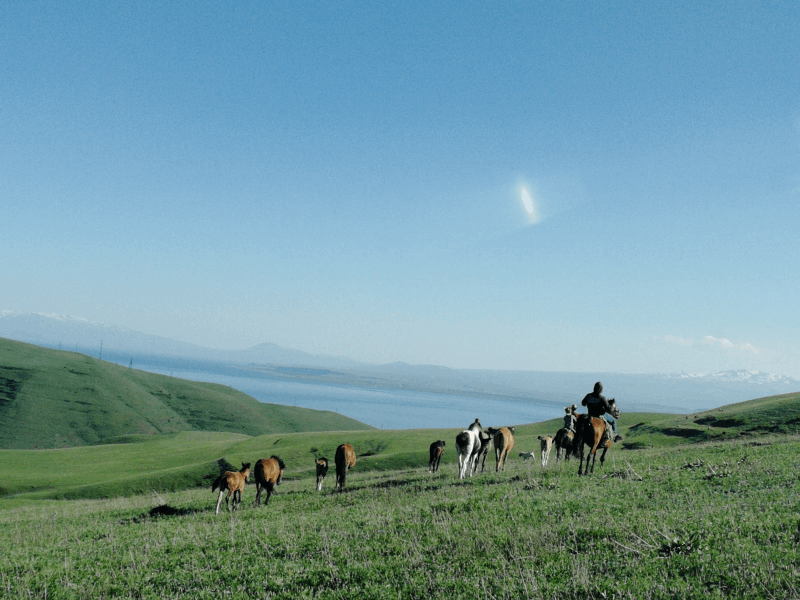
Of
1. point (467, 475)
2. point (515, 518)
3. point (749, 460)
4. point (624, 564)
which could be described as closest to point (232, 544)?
point (515, 518)

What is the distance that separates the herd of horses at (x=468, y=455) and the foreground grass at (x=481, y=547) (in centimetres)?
155

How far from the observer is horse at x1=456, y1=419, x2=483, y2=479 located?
22.0 metres

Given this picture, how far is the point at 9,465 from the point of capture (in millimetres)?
80938

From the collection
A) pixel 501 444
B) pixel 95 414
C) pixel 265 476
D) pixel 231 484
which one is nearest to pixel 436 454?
pixel 501 444

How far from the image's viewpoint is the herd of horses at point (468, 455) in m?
17.6

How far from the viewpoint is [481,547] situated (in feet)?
32.2

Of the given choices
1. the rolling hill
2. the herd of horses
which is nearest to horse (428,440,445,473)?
the herd of horses

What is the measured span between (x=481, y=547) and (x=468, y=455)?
12.6 meters

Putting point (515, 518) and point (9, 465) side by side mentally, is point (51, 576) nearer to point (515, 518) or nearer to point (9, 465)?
point (515, 518)

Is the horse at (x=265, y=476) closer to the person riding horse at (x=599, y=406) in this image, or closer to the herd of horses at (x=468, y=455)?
the herd of horses at (x=468, y=455)

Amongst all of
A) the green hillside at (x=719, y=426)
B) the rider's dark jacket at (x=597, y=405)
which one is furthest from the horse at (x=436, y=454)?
the green hillside at (x=719, y=426)

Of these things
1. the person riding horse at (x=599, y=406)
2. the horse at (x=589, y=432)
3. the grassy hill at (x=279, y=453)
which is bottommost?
the grassy hill at (x=279, y=453)

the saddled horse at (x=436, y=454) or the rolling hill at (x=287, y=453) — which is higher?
the saddled horse at (x=436, y=454)

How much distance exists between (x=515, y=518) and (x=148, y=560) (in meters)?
9.01
